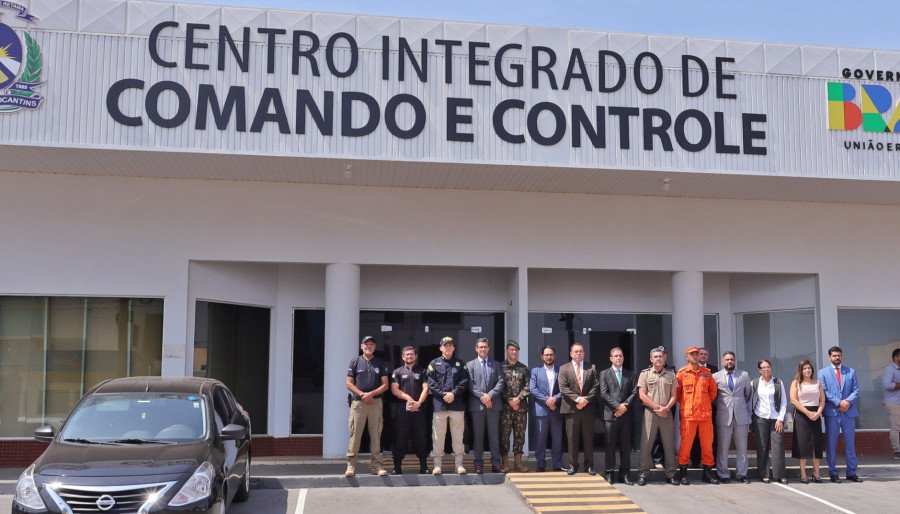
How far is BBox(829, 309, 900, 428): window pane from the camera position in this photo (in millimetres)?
14031

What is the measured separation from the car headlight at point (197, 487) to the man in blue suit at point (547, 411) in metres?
5.13

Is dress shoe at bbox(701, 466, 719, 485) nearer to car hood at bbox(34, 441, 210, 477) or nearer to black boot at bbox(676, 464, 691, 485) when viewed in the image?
black boot at bbox(676, 464, 691, 485)

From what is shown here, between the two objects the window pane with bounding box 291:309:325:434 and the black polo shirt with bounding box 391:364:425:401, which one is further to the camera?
the window pane with bounding box 291:309:325:434

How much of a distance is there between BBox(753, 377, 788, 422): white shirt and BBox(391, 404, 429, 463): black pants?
15.3ft

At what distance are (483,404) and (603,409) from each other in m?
1.67

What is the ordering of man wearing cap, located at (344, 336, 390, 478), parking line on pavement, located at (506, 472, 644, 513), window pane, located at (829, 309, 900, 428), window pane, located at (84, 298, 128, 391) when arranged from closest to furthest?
1. parking line on pavement, located at (506, 472, 644, 513)
2. man wearing cap, located at (344, 336, 390, 478)
3. window pane, located at (84, 298, 128, 391)
4. window pane, located at (829, 309, 900, 428)

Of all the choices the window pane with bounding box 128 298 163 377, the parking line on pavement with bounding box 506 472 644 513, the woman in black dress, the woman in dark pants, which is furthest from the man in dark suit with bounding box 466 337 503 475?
the window pane with bounding box 128 298 163 377

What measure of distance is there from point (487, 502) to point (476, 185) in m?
4.95

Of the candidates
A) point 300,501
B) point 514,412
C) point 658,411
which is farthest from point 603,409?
point 300,501

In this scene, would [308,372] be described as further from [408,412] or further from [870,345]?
[870,345]

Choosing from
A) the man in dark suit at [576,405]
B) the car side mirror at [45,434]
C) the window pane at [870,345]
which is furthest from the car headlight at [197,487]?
the window pane at [870,345]

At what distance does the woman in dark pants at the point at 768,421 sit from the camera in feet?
37.4

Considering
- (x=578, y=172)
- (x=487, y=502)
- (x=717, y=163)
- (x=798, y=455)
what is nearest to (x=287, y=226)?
(x=578, y=172)

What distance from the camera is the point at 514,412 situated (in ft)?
37.5
